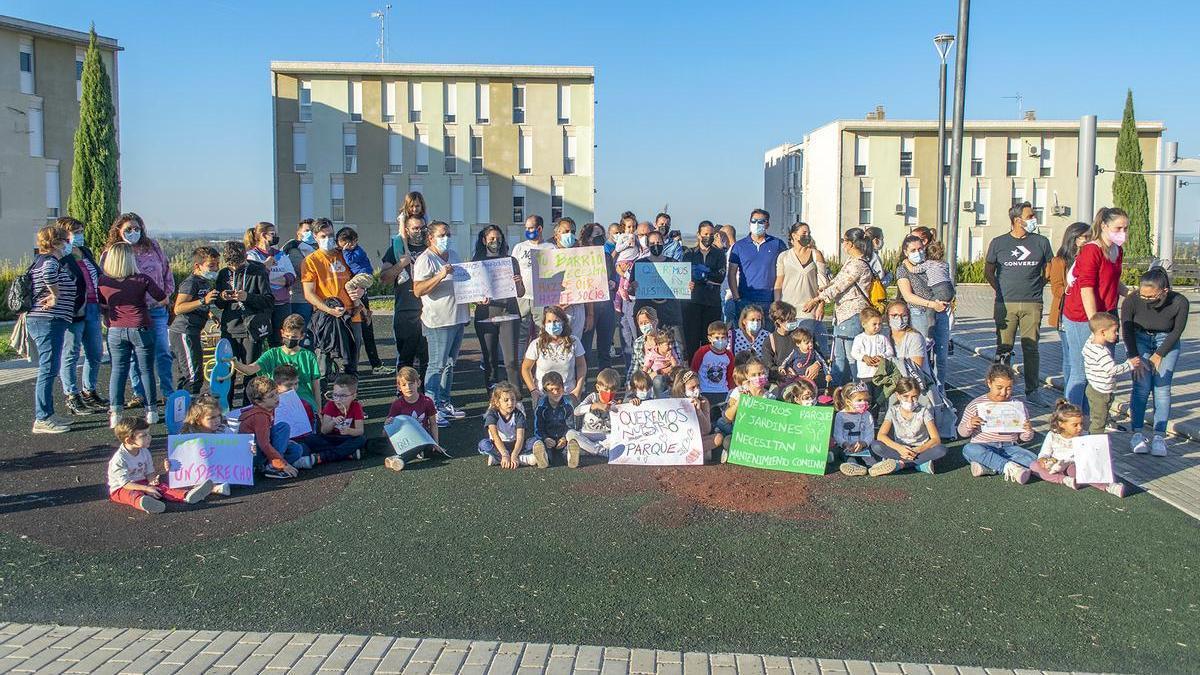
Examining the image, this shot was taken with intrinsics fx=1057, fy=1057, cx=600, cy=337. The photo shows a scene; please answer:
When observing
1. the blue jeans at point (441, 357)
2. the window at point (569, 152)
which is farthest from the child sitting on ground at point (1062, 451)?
the window at point (569, 152)

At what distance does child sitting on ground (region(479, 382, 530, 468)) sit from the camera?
841 cm

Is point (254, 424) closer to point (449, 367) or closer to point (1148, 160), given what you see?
point (449, 367)

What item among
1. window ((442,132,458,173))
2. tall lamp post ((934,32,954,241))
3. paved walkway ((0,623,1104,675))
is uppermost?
window ((442,132,458,173))

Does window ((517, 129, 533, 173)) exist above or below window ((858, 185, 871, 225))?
above

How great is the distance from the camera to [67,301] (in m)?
9.66

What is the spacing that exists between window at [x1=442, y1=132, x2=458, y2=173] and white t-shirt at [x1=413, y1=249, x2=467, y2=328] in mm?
49035

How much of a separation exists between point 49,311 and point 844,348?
294 inches

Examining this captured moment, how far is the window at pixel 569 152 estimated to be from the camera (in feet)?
190

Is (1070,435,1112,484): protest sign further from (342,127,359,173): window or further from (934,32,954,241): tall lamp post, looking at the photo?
(342,127,359,173): window

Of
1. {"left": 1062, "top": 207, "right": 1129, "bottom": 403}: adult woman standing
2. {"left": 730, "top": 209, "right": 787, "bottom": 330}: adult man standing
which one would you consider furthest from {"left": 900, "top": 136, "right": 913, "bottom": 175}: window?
{"left": 1062, "top": 207, "right": 1129, "bottom": 403}: adult woman standing

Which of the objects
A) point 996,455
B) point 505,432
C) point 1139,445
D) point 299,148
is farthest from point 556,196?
point 996,455

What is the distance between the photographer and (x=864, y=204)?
60.9 metres

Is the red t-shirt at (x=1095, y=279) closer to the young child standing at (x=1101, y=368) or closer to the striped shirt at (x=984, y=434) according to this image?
the young child standing at (x=1101, y=368)

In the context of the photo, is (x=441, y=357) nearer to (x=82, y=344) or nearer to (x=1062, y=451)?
(x=82, y=344)
